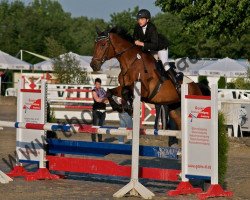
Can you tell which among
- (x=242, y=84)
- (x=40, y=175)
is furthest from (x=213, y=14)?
(x=40, y=175)

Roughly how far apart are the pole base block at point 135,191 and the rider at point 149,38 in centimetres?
313

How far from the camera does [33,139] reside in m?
12.7

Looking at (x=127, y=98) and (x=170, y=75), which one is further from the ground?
(x=170, y=75)

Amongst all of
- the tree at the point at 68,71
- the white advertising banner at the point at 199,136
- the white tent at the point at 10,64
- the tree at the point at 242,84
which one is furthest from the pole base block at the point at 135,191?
the white tent at the point at 10,64

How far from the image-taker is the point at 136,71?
1346 centimetres

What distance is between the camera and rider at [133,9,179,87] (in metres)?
13.5

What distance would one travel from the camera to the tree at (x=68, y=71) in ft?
124

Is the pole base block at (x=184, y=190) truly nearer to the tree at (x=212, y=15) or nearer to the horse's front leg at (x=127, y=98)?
the horse's front leg at (x=127, y=98)

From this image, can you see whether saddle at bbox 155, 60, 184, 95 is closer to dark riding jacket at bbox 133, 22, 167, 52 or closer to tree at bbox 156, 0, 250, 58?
dark riding jacket at bbox 133, 22, 167, 52

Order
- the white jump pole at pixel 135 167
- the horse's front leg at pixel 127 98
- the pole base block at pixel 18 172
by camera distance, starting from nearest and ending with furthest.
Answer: the white jump pole at pixel 135 167 < the pole base block at pixel 18 172 < the horse's front leg at pixel 127 98

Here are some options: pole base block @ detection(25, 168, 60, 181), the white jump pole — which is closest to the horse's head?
pole base block @ detection(25, 168, 60, 181)

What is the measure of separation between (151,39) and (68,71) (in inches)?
967

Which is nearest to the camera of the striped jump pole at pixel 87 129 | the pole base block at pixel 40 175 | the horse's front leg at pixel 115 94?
the striped jump pole at pixel 87 129

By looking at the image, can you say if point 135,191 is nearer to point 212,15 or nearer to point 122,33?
point 122,33
